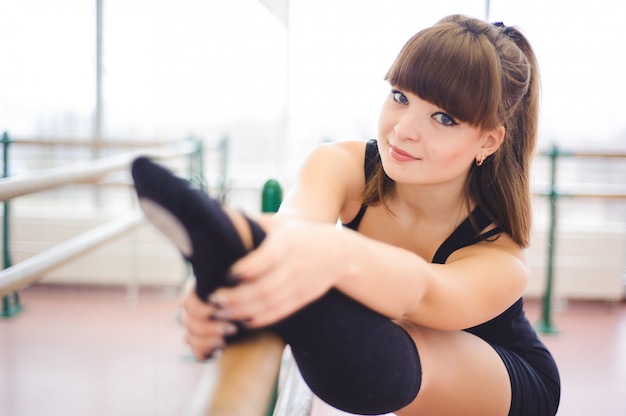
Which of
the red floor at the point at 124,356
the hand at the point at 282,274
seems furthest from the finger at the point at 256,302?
the red floor at the point at 124,356

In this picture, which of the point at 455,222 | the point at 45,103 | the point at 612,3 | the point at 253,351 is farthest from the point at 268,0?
the point at 612,3

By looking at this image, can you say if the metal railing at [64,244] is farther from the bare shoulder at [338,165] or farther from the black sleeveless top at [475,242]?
the black sleeveless top at [475,242]

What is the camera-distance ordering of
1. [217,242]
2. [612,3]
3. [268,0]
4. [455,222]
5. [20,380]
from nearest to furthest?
[217,242], [455,222], [268,0], [20,380], [612,3]

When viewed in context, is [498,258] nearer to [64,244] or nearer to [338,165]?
[338,165]

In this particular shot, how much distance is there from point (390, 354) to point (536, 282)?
324cm

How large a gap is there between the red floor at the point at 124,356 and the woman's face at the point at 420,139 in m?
1.68

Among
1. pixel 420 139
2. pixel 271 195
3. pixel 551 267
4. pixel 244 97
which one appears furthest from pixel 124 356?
pixel 420 139

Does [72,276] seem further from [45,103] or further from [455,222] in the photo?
[455,222]

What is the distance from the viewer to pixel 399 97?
912 millimetres

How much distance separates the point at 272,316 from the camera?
500 millimetres

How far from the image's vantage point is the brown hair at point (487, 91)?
855 millimetres

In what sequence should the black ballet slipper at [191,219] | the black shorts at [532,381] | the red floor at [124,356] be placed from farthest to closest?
the red floor at [124,356] < the black shorts at [532,381] < the black ballet slipper at [191,219]

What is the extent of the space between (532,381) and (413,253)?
1.37 feet

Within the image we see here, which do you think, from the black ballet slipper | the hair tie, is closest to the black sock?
the black ballet slipper
